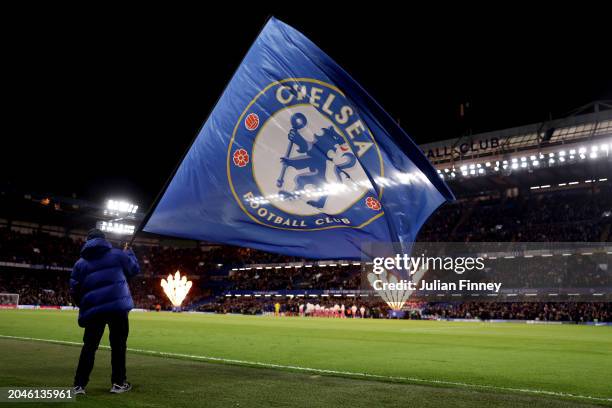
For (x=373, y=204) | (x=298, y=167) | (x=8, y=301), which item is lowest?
(x=8, y=301)

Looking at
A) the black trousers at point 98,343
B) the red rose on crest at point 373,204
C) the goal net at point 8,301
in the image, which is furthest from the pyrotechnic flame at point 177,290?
the black trousers at point 98,343

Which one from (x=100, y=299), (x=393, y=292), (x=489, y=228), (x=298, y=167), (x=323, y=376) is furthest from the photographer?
(x=489, y=228)

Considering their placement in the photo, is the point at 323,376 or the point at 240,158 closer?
the point at 323,376

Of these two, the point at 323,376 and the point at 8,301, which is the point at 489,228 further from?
the point at 323,376

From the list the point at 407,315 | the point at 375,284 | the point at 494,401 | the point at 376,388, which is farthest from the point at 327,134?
the point at 375,284

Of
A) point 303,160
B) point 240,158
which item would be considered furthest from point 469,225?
point 240,158

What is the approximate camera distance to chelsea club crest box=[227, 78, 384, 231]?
27.0 feet

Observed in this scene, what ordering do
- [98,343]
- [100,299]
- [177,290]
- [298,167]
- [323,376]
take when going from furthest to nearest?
[177,290] → [298,167] → [323,376] → [98,343] → [100,299]

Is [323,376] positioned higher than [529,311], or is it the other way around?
[323,376]

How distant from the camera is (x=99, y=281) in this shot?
5500mm

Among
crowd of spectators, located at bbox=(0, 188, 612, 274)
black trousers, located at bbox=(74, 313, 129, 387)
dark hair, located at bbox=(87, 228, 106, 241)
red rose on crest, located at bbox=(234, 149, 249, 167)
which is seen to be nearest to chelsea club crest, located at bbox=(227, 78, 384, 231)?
red rose on crest, located at bbox=(234, 149, 249, 167)

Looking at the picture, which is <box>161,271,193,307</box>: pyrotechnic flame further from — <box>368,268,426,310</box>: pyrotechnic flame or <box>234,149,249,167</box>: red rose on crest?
<box>234,149,249,167</box>: red rose on crest

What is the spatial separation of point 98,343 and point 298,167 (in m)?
4.14

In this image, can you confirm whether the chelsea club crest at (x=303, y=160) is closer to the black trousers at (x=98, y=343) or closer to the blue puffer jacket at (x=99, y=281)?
the blue puffer jacket at (x=99, y=281)
